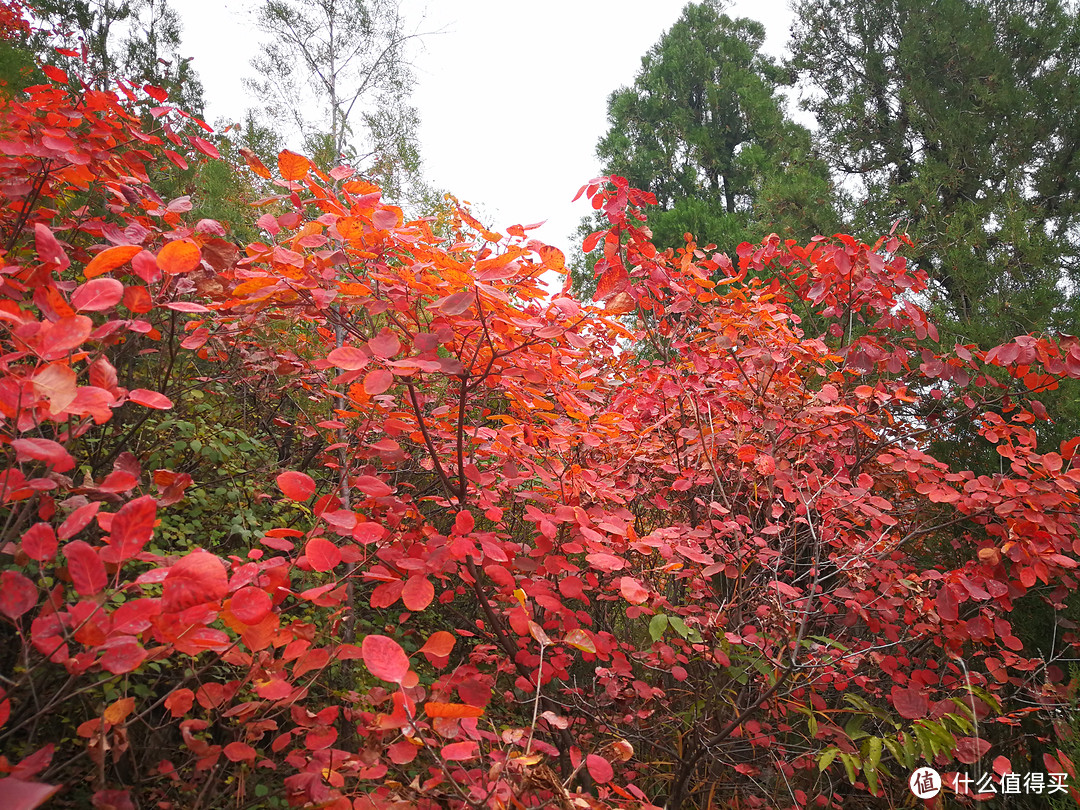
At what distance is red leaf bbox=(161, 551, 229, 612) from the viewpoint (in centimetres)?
81

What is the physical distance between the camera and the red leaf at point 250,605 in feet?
3.03

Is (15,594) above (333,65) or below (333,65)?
below

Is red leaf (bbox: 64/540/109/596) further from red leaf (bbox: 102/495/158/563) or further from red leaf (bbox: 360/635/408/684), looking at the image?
red leaf (bbox: 360/635/408/684)

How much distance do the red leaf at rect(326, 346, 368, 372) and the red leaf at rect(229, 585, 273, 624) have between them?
0.42 meters

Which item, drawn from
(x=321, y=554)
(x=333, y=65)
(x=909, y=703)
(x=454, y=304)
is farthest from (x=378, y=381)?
(x=333, y=65)

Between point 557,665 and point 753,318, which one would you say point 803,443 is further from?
point 557,665

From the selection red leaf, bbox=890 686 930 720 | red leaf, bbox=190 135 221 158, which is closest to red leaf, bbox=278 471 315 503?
red leaf, bbox=190 135 221 158

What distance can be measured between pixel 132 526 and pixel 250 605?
0.21 m

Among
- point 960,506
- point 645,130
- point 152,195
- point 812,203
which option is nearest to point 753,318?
point 960,506

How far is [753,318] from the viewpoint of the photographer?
2.23 metres

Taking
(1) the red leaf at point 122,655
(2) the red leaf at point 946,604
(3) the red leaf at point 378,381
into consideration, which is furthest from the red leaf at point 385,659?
(2) the red leaf at point 946,604

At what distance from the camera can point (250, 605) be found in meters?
0.93

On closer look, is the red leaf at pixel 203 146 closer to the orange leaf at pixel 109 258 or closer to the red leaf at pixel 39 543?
the orange leaf at pixel 109 258

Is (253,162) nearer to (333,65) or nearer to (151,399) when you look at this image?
(151,399)
